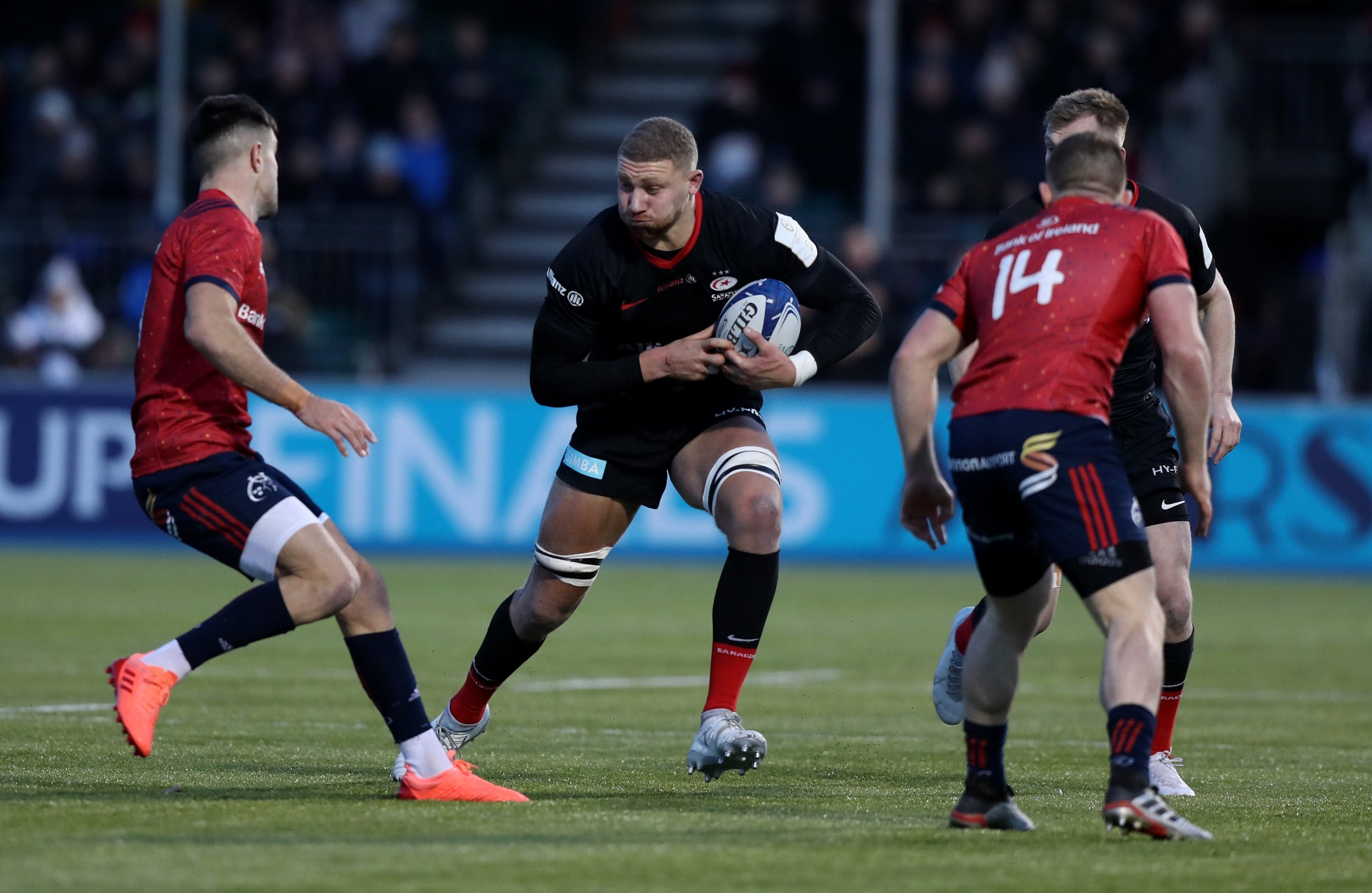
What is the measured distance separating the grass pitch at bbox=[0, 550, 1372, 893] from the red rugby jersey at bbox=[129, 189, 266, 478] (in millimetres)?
1130

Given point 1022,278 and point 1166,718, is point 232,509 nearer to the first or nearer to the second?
point 1022,278

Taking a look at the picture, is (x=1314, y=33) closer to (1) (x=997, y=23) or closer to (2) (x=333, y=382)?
(1) (x=997, y=23)

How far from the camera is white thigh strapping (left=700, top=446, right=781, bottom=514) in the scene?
300 inches

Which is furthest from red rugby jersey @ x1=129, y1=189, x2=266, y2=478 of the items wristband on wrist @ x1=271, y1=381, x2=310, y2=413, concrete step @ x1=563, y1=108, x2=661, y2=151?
concrete step @ x1=563, y1=108, x2=661, y2=151

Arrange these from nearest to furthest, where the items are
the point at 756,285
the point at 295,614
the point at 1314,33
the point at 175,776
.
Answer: the point at 295,614 < the point at 175,776 < the point at 756,285 < the point at 1314,33

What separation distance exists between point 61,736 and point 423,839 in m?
3.05

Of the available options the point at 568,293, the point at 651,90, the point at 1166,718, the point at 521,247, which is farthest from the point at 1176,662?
the point at 651,90

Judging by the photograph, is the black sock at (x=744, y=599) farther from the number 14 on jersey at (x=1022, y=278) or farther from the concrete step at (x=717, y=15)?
the concrete step at (x=717, y=15)

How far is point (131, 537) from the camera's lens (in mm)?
19453

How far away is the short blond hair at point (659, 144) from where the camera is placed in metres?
7.46

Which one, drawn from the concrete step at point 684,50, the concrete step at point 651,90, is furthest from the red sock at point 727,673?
the concrete step at point 684,50

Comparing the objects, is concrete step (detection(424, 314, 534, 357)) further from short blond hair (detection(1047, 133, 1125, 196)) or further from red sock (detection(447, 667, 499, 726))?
short blond hair (detection(1047, 133, 1125, 196))

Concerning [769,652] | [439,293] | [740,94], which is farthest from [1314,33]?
[769,652]

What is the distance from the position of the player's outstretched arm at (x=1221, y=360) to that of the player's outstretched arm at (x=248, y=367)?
9.73ft
